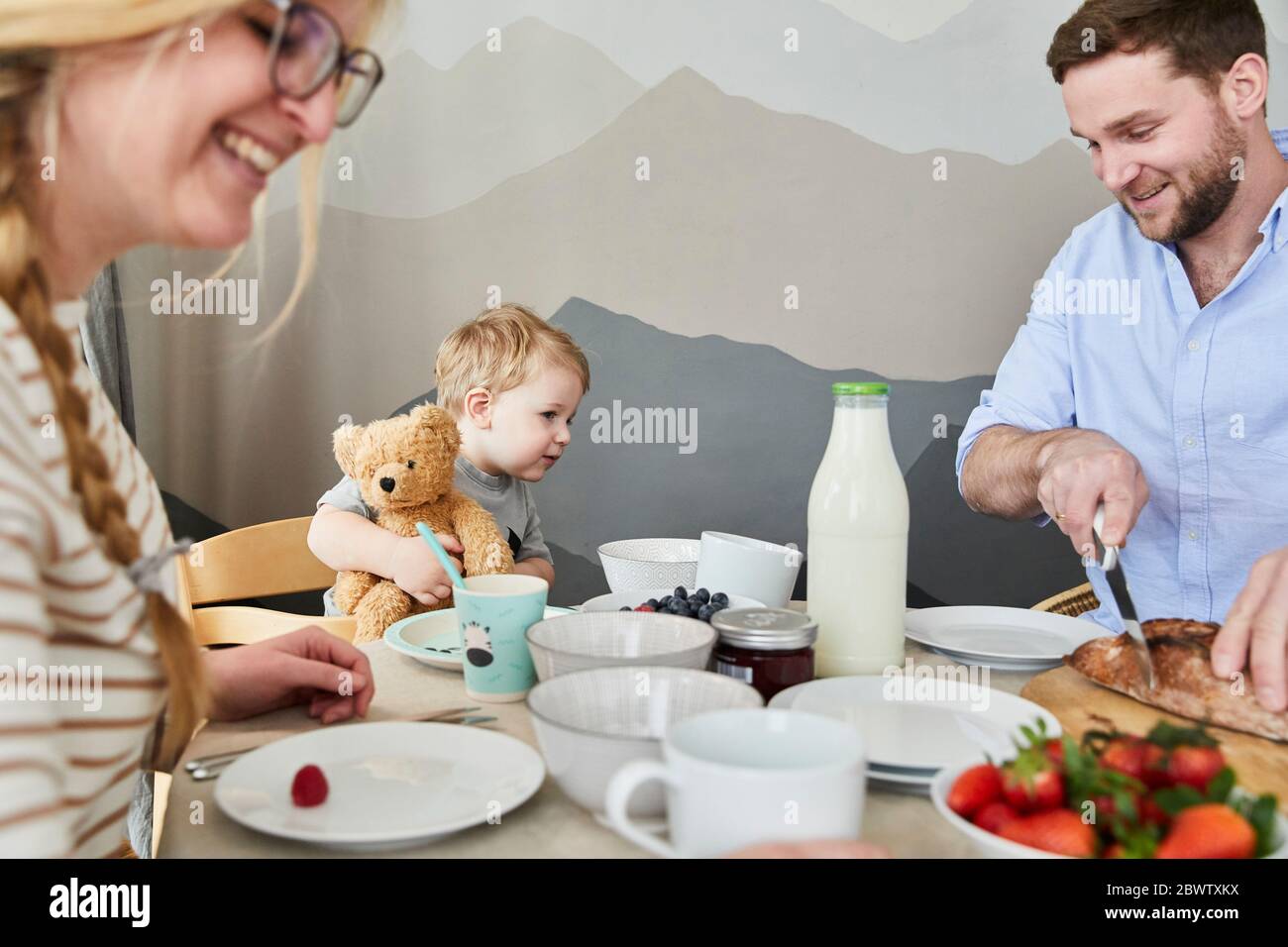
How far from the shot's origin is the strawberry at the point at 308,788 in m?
0.66

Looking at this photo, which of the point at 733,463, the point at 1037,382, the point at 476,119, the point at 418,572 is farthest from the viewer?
the point at 733,463

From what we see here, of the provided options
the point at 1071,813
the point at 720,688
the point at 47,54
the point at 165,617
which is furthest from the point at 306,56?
the point at 1071,813

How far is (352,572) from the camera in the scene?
156 cm

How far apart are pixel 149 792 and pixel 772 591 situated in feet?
2.89

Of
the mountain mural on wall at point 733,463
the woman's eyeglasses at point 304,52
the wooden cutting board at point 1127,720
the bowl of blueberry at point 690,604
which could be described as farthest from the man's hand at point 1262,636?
the mountain mural on wall at point 733,463

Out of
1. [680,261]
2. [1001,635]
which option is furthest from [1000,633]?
[680,261]

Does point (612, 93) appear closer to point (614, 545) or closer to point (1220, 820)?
point (614, 545)

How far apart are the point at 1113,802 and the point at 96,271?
0.72 meters

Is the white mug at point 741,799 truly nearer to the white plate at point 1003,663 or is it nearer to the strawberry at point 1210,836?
the strawberry at point 1210,836

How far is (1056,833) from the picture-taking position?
0.55 meters

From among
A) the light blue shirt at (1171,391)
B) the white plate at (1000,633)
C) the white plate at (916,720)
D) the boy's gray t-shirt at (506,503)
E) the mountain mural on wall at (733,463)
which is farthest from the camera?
the mountain mural on wall at (733,463)

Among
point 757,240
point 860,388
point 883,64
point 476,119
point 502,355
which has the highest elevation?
point 883,64

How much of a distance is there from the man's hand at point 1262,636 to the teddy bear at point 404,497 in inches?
40.8

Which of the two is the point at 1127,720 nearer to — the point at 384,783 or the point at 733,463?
the point at 384,783
